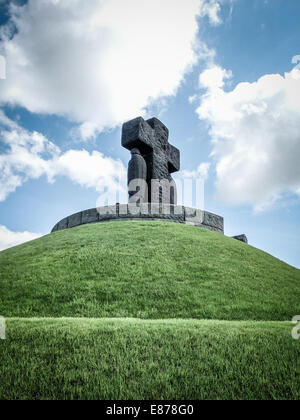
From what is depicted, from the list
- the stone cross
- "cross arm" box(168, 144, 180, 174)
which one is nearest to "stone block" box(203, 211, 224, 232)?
the stone cross

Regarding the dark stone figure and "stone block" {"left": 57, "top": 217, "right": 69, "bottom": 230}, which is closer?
the dark stone figure

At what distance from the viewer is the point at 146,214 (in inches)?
474

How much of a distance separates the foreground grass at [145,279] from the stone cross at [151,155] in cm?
437

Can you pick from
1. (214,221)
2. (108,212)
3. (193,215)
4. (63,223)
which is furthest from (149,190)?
(63,223)

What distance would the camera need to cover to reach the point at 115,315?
5.24 meters

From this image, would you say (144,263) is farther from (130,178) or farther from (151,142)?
(151,142)

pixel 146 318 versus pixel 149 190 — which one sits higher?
pixel 149 190

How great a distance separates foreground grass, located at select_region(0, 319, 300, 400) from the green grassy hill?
0.04ft

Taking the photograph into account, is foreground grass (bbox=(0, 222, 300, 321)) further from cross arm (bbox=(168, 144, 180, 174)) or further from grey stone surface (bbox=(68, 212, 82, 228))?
cross arm (bbox=(168, 144, 180, 174))

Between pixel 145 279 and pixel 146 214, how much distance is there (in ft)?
18.3

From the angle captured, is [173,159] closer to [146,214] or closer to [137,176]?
[137,176]

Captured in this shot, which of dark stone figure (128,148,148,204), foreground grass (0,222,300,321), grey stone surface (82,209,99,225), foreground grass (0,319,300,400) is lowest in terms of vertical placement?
foreground grass (0,319,300,400)

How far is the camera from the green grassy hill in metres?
2.97
